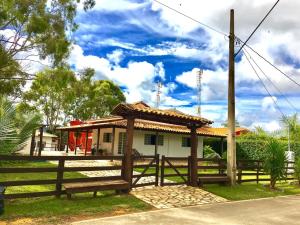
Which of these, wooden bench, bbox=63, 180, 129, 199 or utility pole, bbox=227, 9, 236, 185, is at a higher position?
utility pole, bbox=227, 9, 236, 185

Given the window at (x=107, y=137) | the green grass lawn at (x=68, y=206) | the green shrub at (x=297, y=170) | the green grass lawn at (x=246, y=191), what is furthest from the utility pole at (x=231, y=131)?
the window at (x=107, y=137)

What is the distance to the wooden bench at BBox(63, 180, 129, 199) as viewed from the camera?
965cm

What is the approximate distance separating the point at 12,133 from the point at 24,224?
282 centimetres

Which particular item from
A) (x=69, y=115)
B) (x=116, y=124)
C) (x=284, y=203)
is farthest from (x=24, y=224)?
(x=69, y=115)

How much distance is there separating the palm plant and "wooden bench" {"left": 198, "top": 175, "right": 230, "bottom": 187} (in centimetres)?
712

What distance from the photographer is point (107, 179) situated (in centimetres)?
1130

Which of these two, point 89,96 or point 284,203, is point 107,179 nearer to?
point 284,203

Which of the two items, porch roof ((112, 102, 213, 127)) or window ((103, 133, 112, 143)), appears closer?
porch roof ((112, 102, 213, 127))

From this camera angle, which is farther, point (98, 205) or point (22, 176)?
point (22, 176)

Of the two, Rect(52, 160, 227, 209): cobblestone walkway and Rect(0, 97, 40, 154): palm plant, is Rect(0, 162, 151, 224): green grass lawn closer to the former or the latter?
Rect(52, 160, 227, 209): cobblestone walkway

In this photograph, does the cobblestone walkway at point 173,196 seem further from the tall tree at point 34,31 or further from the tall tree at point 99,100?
the tall tree at point 99,100

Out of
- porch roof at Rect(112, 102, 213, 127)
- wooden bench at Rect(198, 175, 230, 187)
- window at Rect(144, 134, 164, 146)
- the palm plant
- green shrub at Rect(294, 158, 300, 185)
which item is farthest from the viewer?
window at Rect(144, 134, 164, 146)

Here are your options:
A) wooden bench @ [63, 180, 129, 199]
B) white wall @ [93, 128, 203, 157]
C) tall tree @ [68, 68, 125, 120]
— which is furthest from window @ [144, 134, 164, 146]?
tall tree @ [68, 68, 125, 120]

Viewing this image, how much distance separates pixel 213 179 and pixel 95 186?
614cm
